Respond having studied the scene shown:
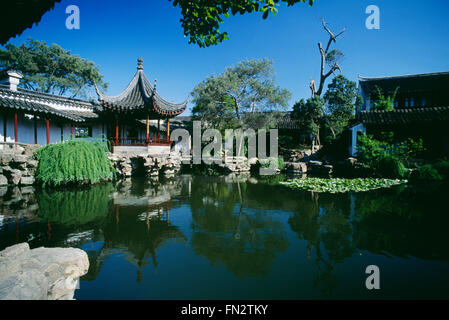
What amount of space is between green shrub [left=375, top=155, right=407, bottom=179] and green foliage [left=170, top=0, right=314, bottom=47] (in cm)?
975

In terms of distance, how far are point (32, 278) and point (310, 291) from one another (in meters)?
2.43

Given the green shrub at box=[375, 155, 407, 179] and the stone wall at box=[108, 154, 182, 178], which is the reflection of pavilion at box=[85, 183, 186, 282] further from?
the green shrub at box=[375, 155, 407, 179]

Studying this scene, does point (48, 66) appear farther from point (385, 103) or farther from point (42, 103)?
point (385, 103)

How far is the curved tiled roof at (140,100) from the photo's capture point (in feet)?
37.1

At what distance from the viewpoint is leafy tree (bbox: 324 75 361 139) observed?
Answer: 15.4m

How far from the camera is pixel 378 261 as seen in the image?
2.77m

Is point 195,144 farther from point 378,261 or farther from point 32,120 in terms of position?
point 378,261

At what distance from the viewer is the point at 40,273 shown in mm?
1902

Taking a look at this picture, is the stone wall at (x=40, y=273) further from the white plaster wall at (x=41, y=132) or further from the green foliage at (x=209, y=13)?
the white plaster wall at (x=41, y=132)

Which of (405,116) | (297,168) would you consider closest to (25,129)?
(297,168)

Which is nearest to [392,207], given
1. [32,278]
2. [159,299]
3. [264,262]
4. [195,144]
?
[264,262]

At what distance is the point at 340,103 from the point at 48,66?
29.0 metres

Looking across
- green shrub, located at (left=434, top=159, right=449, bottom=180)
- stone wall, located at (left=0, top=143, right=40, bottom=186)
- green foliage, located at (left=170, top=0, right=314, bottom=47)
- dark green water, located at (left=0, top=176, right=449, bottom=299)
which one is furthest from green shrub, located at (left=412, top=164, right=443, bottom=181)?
stone wall, located at (left=0, top=143, right=40, bottom=186)

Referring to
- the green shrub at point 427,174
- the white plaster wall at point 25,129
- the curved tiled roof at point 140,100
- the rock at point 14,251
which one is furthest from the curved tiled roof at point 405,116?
the white plaster wall at point 25,129
